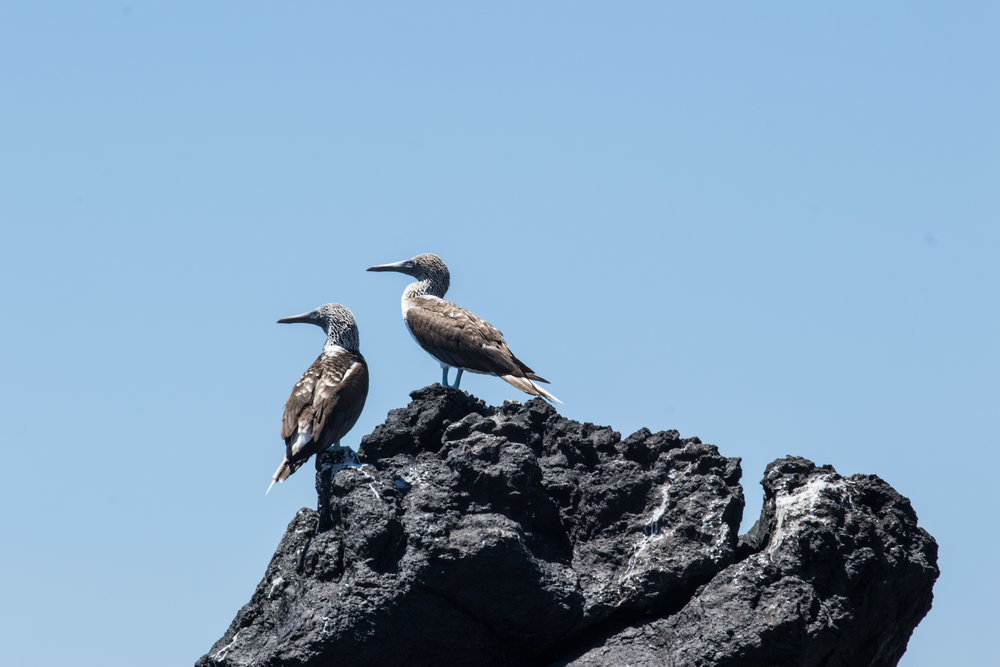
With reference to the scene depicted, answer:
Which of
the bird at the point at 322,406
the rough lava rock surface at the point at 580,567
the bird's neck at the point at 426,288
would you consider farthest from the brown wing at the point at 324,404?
the bird's neck at the point at 426,288

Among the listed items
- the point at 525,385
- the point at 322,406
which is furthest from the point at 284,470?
the point at 525,385

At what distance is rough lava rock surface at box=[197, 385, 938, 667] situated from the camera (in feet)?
→ 31.3

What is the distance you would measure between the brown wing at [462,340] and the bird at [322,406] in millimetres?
1825

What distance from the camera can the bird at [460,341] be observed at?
48.0ft

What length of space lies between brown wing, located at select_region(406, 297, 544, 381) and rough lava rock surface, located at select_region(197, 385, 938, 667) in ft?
13.4

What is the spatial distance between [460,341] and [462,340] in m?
0.03

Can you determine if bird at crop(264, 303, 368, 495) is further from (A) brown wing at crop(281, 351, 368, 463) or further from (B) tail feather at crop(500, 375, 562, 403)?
(B) tail feather at crop(500, 375, 562, 403)

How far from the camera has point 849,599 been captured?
9.63m

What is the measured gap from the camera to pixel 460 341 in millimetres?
14852

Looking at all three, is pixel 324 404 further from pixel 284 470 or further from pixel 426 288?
pixel 426 288

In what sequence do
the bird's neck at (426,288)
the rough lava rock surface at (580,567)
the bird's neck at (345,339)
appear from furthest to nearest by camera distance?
the bird's neck at (426,288) < the bird's neck at (345,339) < the rough lava rock surface at (580,567)

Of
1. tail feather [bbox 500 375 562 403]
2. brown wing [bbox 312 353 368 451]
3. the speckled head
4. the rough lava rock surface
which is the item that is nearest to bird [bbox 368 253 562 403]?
tail feather [bbox 500 375 562 403]

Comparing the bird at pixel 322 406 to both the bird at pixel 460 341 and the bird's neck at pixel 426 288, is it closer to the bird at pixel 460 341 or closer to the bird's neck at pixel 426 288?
the bird at pixel 460 341

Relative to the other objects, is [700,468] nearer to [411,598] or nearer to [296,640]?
[411,598]
